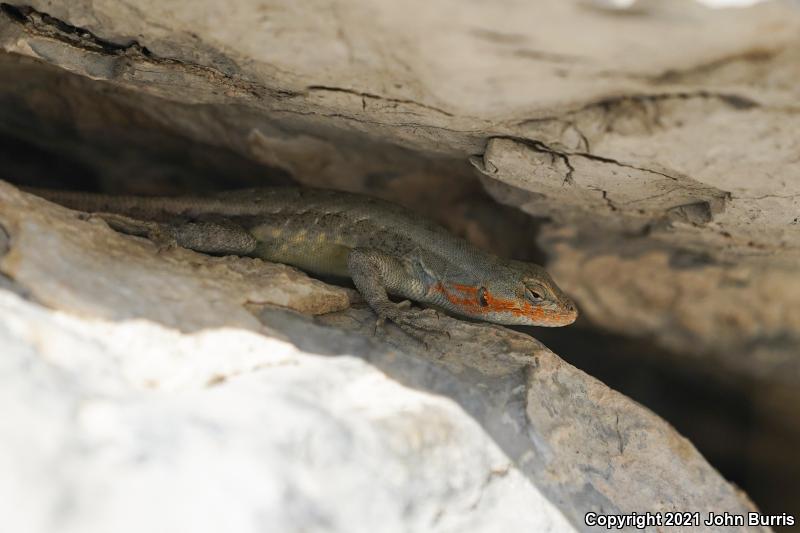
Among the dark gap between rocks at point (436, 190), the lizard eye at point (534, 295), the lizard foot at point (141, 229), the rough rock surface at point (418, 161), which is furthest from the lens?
the dark gap between rocks at point (436, 190)

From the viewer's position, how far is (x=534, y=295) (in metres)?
3.88

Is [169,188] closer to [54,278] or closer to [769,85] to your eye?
[54,278]

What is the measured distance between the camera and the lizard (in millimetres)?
3885

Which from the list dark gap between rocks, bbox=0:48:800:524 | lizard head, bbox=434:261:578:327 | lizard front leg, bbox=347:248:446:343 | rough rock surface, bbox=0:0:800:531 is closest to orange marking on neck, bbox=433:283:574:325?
lizard head, bbox=434:261:578:327

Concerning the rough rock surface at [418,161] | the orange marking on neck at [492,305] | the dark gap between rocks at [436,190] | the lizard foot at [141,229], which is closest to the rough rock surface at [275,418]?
the rough rock surface at [418,161]

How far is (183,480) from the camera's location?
203 cm

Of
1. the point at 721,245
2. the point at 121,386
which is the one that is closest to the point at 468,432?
the point at 121,386

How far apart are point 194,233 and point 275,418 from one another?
1625mm

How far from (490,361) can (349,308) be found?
2.49 ft

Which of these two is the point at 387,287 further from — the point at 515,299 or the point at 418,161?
the point at 418,161

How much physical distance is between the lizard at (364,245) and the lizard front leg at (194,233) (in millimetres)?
11

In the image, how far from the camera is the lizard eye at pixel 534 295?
387 cm

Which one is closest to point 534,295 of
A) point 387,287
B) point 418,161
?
point 387,287

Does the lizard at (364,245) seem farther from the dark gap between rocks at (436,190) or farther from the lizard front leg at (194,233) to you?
the dark gap between rocks at (436,190)
